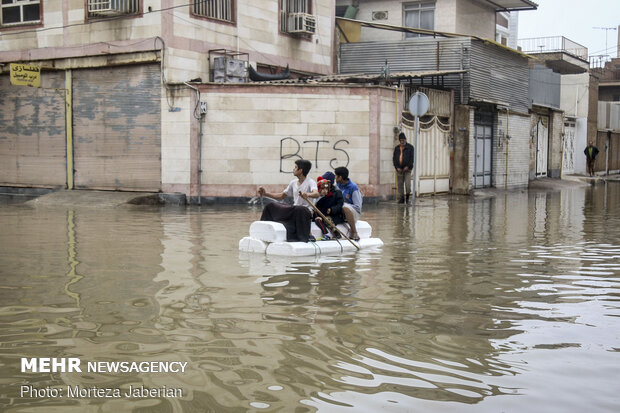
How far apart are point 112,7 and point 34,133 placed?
16.9 ft

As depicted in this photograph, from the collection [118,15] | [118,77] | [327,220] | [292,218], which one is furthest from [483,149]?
[292,218]

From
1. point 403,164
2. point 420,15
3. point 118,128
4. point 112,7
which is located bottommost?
point 403,164

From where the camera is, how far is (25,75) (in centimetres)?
2033

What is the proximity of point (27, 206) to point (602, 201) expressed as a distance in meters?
15.9

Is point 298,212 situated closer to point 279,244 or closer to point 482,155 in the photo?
point 279,244

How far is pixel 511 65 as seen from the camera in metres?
28.2

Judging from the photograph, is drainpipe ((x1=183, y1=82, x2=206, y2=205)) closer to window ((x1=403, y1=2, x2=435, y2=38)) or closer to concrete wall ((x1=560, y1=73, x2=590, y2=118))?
window ((x1=403, y1=2, x2=435, y2=38))

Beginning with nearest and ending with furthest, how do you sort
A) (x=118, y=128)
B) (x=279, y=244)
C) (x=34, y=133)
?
(x=279, y=244)
(x=118, y=128)
(x=34, y=133)

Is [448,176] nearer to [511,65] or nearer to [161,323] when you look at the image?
[511,65]

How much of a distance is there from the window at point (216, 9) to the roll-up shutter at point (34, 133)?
446cm

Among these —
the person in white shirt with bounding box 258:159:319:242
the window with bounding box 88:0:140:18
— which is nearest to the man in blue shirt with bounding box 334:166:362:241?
the person in white shirt with bounding box 258:159:319:242

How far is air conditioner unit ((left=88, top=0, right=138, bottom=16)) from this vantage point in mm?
19641

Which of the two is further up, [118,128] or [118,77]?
[118,77]

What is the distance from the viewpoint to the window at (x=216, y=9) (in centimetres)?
2055
